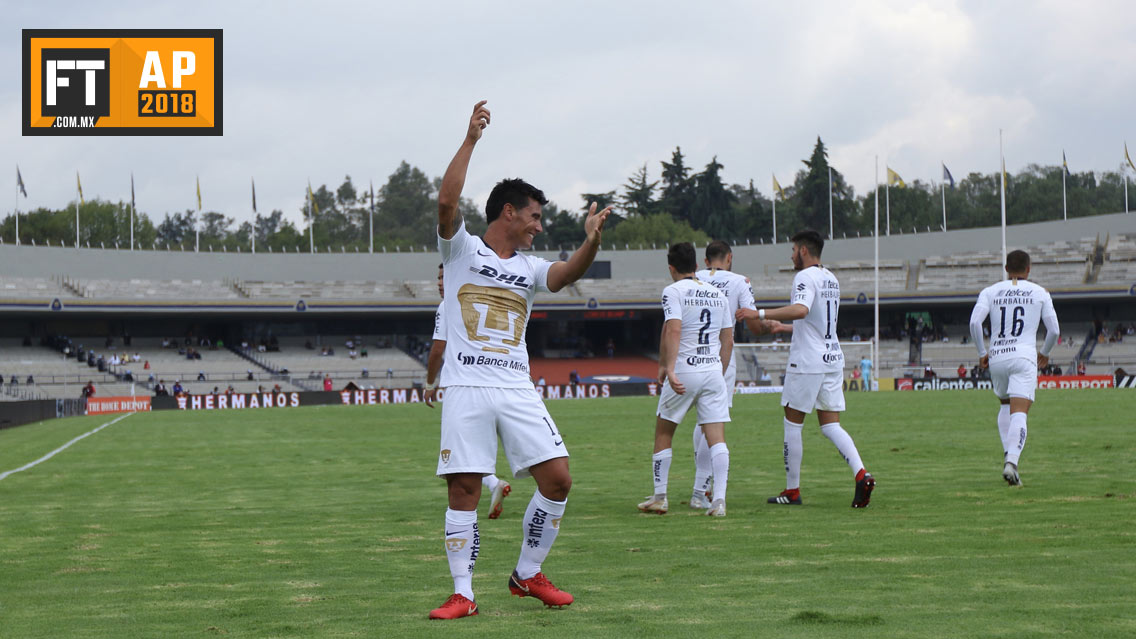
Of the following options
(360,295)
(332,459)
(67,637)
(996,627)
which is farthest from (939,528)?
(360,295)

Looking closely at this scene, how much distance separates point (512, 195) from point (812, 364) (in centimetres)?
513

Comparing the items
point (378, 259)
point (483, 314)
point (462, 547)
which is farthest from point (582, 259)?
point (378, 259)

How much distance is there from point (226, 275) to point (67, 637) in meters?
73.5

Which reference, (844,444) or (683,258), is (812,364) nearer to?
(844,444)

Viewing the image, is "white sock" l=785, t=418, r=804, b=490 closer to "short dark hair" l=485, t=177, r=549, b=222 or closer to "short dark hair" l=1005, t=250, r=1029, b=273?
"short dark hair" l=1005, t=250, r=1029, b=273

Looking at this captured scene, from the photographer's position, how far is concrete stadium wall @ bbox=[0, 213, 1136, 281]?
70000mm

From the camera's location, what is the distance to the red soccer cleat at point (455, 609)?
5375 millimetres

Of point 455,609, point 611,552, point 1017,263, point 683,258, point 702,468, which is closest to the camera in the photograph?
point 455,609

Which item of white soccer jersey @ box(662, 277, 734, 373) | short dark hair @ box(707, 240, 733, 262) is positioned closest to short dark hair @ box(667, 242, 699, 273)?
white soccer jersey @ box(662, 277, 734, 373)

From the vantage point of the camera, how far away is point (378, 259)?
79500 mm

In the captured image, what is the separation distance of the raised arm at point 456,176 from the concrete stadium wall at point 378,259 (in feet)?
233

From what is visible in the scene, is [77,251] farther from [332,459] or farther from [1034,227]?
[1034,227]

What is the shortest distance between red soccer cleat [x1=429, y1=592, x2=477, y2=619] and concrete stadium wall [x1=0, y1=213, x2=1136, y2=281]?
233 ft

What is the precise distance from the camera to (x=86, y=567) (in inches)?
292
